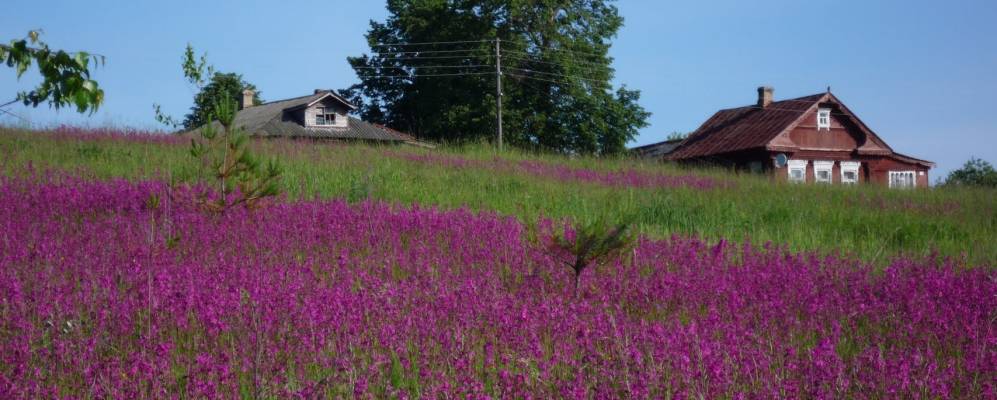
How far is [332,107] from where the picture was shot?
145ft

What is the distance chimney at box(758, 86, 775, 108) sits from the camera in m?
38.9

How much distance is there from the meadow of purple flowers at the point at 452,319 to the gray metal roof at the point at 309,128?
A: 3378 cm

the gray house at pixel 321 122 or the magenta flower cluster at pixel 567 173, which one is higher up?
the gray house at pixel 321 122

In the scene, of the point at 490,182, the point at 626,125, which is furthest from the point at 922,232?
the point at 626,125

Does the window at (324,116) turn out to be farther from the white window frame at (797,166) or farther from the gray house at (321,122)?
the white window frame at (797,166)

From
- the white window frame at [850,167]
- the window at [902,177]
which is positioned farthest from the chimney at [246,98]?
the window at [902,177]

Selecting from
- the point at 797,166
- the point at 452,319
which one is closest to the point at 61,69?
the point at 452,319

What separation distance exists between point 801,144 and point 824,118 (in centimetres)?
191

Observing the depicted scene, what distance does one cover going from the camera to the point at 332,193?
12211mm

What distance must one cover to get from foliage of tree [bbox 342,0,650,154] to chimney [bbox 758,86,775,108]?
565 cm

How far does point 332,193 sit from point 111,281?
23.7 ft

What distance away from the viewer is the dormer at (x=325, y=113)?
43.6 metres

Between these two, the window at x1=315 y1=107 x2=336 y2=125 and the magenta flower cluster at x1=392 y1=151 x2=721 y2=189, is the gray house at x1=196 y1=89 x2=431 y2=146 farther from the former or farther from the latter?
the magenta flower cluster at x1=392 y1=151 x2=721 y2=189

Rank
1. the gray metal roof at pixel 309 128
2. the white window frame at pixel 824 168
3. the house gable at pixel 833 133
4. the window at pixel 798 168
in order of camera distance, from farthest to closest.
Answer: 1. the gray metal roof at pixel 309 128
2. the white window frame at pixel 824 168
3. the house gable at pixel 833 133
4. the window at pixel 798 168
